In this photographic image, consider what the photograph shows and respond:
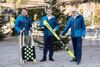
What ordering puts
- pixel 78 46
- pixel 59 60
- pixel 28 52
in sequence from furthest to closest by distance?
1. pixel 59 60
2. pixel 28 52
3. pixel 78 46

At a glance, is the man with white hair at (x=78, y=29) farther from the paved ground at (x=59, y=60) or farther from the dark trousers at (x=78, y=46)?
the paved ground at (x=59, y=60)

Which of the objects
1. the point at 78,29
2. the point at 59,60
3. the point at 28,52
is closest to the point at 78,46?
the point at 78,29

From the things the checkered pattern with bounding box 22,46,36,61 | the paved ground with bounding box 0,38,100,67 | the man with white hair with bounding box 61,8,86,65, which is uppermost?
the man with white hair with bounding box 61,8,86,65

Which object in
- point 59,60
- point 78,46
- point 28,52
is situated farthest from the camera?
point 59,60

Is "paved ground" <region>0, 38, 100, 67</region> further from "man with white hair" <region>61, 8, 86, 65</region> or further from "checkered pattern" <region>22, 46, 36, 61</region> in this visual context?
"man with white hair" <region>61, 8, 86, 65</region>

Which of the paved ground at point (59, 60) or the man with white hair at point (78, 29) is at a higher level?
the man with white hair at point (78, 29)

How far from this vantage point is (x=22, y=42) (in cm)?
1224

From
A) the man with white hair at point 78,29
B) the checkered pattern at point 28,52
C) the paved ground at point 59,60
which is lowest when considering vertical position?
the paved ground at point 59,60

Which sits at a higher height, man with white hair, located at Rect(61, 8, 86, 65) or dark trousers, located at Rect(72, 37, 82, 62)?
man with white hair, located at Rect(61, 8, 86, 65)

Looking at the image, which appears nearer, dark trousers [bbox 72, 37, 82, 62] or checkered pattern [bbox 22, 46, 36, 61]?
dark trousers [bbox 72, 37, 82, 62]

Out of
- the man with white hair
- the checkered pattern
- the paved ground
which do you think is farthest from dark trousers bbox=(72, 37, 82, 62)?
the checkered pattern

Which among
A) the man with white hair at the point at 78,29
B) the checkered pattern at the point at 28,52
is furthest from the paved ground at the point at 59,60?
Result: the man with white hair at the point at 78,29

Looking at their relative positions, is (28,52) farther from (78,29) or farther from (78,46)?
(78,29)

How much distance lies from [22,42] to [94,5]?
16.7 m
